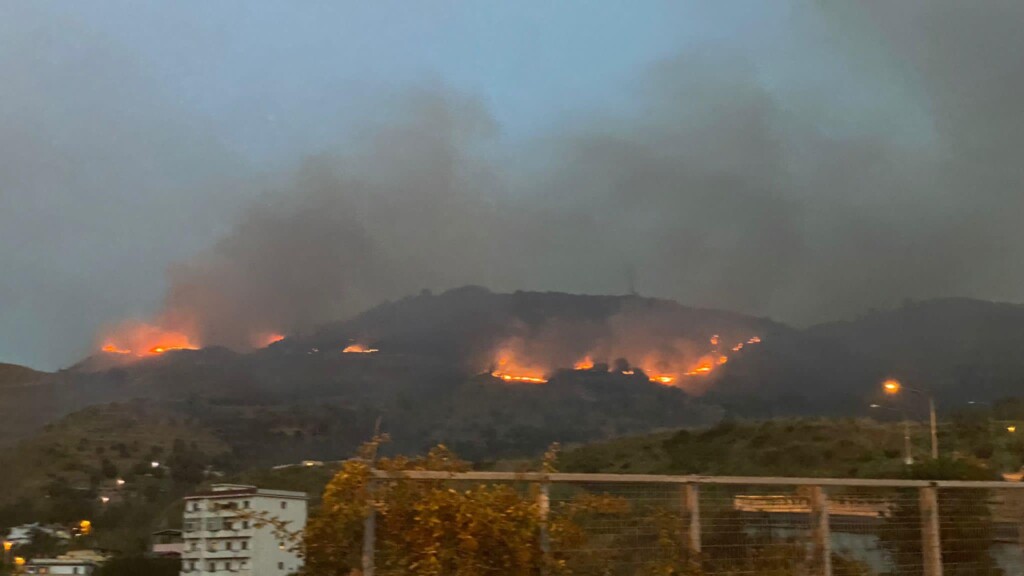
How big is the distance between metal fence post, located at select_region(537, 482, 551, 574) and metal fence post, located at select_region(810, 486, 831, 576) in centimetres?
263

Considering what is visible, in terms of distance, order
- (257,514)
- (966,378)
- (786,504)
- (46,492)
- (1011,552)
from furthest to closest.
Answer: (966,378)
(46,492)
(1011,552)
(786,504)
(257,514)

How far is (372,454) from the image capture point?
6.37 m

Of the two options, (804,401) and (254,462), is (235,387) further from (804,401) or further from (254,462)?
(804,401)

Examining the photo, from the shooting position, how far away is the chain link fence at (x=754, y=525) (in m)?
6.29

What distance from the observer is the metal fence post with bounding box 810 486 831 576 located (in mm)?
7297

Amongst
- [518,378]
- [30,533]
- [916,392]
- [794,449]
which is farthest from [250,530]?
[518,378]

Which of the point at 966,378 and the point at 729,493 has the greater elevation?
the point at 966,378

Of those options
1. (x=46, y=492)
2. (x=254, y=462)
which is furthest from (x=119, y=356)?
(x=46, y=492)

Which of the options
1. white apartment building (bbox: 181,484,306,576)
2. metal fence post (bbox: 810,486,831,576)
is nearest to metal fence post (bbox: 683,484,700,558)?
metal fence post (bbox: 810,486,831,576)

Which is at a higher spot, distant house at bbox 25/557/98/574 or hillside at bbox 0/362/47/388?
hillside at bbox 0/362/47/388

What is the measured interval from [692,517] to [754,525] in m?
0.91

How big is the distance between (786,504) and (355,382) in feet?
568

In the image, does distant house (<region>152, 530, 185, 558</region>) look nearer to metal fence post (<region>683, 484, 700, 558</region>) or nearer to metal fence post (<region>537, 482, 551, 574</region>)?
metal fence post (<region>537, 482, 551, 574</region>)

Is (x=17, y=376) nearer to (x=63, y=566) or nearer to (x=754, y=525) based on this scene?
(x=63, y=566)
